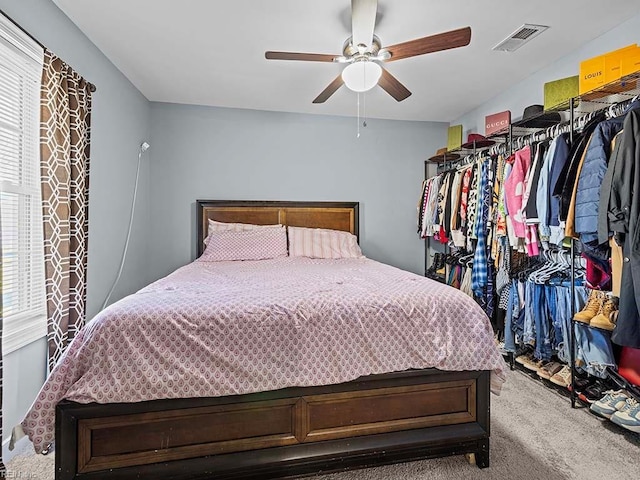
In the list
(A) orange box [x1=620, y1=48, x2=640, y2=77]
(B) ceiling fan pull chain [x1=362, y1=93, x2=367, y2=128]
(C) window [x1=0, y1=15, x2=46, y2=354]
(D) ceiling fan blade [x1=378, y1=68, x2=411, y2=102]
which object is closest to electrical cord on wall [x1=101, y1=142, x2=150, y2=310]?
(C) window [x1=0, y1=15, x2=46, y2=354]

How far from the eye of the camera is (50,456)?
5.83 feet

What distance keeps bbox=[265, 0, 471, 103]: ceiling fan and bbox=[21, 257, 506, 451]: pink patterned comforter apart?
50.5 inches

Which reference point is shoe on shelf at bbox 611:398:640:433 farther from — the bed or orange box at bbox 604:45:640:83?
orange box at bbox 604:45:640:83

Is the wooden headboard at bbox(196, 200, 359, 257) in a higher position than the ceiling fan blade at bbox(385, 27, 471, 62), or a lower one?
lower

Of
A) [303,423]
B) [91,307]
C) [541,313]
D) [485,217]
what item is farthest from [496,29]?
[91,307]

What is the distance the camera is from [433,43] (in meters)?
1.98

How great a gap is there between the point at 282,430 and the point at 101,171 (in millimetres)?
2287

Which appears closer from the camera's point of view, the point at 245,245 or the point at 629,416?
the point at 629,416

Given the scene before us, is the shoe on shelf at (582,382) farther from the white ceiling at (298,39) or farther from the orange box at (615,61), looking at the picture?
the white ceiling at (298,39)

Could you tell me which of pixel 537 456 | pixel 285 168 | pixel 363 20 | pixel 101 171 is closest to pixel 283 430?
pixel 537 456

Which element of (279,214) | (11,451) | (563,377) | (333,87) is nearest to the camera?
(11,451)

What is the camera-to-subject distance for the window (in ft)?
5.88

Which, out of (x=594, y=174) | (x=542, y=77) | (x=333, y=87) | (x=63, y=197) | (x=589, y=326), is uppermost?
(x=542, y=77)

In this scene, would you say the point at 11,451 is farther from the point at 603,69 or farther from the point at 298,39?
the point at 603,69
